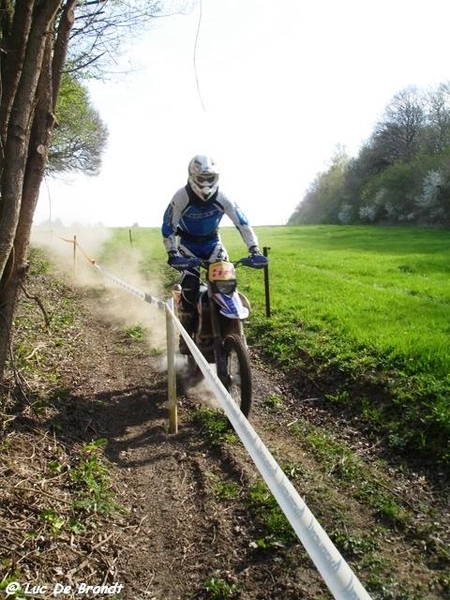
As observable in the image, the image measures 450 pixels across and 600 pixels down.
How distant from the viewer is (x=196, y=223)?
6.34 m

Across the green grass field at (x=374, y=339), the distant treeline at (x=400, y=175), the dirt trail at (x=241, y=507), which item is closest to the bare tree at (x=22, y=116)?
the dirt trail at (x=241, y=507)

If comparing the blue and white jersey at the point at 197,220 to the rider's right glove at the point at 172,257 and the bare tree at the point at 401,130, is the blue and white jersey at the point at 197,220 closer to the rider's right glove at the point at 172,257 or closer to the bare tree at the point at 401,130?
the rider's right glove at the point at 172,257

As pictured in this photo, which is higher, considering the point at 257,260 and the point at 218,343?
the point at 257,260

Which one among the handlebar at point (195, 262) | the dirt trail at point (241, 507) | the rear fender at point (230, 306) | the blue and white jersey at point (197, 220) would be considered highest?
the blue and white jersey at point (197, 220)

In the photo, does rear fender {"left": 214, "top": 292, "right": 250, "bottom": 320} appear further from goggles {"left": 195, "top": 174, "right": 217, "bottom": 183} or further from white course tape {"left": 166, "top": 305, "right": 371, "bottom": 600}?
white course tape {"left": 166, "top": 305, "right": 371, "bottom": 600}

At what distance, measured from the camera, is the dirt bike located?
5.07 meters

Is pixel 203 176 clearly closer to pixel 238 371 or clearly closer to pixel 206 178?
pixel 206 178

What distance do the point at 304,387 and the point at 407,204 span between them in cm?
4559

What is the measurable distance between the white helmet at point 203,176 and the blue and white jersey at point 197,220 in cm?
13

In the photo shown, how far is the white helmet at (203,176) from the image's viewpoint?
5.79 metres

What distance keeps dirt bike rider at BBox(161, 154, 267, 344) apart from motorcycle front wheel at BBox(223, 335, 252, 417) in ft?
3.28

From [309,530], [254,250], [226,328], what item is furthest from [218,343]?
[309,530]

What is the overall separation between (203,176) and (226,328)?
1796 millimetres

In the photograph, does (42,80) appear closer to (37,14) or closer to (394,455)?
(37,14)
